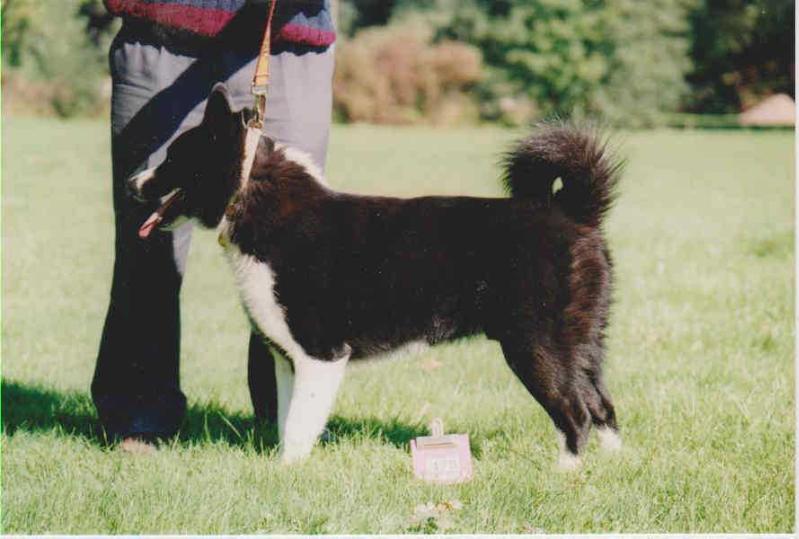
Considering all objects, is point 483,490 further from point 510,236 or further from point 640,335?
point 640,335

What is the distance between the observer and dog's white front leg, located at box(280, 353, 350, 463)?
3.52 metres

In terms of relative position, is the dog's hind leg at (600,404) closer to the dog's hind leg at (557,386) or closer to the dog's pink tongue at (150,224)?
the dog's hind leg at (557,386)

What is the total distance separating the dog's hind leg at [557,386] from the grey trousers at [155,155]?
1.21 m

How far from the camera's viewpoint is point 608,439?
12.4ft

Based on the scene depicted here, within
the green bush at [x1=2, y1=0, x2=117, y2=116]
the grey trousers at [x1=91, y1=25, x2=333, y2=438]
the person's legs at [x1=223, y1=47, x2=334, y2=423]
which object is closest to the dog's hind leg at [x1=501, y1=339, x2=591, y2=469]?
the person's legs at [x1=223, y1=47, x2=334, y2=423]

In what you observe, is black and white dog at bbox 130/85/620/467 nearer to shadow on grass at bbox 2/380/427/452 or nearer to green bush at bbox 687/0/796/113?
shadow on grass at bbox 2/380/427/452

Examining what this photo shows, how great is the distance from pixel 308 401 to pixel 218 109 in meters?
1.13

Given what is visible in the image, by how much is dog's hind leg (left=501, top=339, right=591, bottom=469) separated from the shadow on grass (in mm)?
697

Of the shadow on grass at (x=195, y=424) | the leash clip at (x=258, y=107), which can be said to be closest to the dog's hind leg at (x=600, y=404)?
the shadow on grass at (x=195, y=424)

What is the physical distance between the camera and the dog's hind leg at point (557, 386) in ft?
11.4

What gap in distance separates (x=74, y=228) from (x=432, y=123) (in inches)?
873

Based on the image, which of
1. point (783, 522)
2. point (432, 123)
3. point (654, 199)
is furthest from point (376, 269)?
point (432, 123)

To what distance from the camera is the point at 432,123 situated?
103ft

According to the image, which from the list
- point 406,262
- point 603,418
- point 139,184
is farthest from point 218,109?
point 603,418
